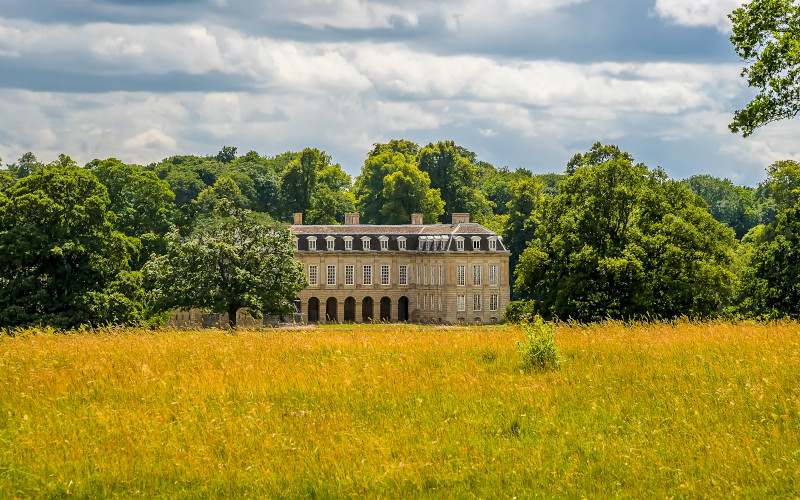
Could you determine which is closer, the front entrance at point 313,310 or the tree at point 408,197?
the front entrance at point 313,310

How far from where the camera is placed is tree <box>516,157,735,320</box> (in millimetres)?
35281

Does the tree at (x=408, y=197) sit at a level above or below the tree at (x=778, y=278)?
above

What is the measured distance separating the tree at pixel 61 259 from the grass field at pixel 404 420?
85.9 ft

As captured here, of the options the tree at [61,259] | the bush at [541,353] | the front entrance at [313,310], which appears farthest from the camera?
the front entrance at [313,310]

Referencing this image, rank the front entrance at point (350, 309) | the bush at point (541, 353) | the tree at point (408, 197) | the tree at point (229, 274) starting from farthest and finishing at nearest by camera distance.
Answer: the tree at point (408, 197) < the front entrance at point (350, 309) < the tree at point (229, 274) < the bush at point (541, 353)

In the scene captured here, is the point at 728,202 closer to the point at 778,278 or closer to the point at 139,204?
the point at 139,204

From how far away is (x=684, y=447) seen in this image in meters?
9.23

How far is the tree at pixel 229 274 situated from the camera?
46.8 m

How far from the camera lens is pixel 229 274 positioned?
47.7m

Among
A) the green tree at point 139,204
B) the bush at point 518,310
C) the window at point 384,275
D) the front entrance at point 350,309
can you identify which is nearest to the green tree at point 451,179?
the window at point 384,275

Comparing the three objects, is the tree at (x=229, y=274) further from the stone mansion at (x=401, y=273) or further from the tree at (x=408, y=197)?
the tree at (x=408, y=197)

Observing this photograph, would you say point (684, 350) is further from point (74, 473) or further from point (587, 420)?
point (74, 473)

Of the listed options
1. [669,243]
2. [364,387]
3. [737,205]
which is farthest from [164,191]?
[737,205]

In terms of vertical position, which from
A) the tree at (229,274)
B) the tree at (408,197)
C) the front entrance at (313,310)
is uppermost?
the tree at (408,197)
